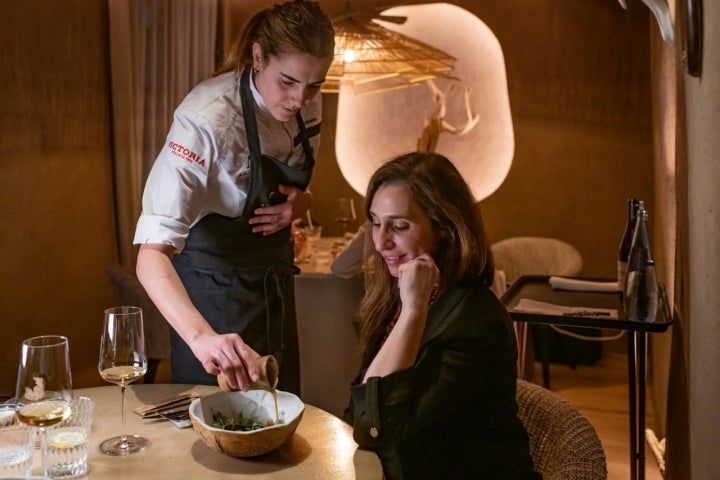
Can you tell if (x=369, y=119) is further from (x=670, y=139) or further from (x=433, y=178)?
(x=433, y=178)

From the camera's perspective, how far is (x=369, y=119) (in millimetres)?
5754

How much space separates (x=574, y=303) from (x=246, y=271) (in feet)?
4.16

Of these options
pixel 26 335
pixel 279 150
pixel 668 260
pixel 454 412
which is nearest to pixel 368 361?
pixel 454 412

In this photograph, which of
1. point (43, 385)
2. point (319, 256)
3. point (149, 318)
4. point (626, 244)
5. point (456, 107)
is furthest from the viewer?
point (456, 107)

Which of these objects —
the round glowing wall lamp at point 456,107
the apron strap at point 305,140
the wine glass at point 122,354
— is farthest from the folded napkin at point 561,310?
the round glowing wall lamp at point 456,107

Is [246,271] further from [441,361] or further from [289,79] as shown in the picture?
[441,361]

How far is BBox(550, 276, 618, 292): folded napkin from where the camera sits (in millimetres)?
3221

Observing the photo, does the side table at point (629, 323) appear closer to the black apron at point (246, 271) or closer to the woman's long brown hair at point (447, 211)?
the black apron at point (246, 271)

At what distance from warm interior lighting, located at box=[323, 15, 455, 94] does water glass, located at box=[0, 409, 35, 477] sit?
2826 mm

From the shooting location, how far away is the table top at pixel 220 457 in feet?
4.99

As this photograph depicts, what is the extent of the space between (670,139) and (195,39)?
312cm

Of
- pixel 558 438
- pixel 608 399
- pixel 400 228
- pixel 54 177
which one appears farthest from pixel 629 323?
pixel 54 177

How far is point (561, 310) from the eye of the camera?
2875mm

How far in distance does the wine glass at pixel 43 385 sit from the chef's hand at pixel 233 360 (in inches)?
12.0
